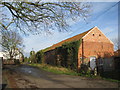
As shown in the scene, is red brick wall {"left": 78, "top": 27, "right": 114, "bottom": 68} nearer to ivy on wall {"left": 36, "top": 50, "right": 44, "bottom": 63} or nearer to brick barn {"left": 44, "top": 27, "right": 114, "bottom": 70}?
brick barn {"left": 44, "top": 27, "right": 114, "bottom": 70}

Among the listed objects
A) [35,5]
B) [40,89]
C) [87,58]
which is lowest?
[40,89]

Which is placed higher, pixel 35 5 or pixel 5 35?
pixel 35 5

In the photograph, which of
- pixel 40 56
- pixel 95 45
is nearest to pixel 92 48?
pixel 95 45

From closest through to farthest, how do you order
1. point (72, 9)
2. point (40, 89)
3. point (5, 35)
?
point (40, 89) < point (72, 9) < point (5, 35)

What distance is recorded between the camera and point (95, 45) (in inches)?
860

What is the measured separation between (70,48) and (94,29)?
20.2 ft

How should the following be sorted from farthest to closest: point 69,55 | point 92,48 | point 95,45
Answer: point 95,45
point 92,48
point 69,55

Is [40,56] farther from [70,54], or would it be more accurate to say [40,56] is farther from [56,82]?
[56,82]

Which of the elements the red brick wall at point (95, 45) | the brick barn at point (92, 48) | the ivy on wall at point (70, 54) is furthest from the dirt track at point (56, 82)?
the red brick wall at point (95, 45)

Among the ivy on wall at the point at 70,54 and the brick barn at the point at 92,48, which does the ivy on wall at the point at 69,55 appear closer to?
the ivy on wall at the point at 70,54

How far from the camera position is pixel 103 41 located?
904 inches

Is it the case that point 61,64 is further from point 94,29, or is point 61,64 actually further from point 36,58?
point 36,58

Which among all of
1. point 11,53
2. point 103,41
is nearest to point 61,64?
point 103,41

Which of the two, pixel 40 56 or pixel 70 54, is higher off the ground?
pixel 70 54
